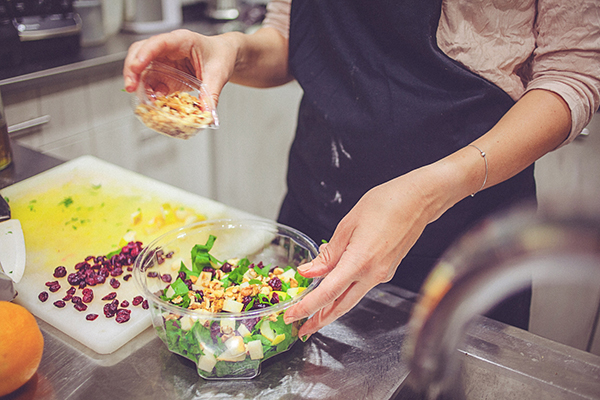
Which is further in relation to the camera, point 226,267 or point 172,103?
point 172,103

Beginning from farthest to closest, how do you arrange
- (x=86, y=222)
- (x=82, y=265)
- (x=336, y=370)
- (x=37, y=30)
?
(x=37, y=30), (x=86, y=222), (x=82, y=265), (x=336, y=370)

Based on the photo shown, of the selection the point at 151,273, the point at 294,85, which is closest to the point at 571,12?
the point at 151,273

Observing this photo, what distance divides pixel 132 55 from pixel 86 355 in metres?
0.53

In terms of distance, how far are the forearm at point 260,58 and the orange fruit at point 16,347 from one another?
675 millimetres

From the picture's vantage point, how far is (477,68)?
876 mm

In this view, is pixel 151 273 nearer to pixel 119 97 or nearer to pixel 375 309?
pixel 375 309

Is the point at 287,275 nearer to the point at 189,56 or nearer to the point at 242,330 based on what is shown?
the point at 242,330

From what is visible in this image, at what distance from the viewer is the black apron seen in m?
0.90

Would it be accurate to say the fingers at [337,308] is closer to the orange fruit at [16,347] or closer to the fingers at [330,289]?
the fingers at [330,289]

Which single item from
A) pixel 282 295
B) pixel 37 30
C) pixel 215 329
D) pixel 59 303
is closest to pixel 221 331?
pixel 215 329

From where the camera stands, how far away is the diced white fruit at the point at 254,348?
24.5 inches

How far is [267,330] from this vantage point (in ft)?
2.10

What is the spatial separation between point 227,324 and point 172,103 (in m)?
0.47

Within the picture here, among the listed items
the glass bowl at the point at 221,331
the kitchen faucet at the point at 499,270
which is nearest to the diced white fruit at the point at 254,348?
the glass bowl at the point at 221,331
